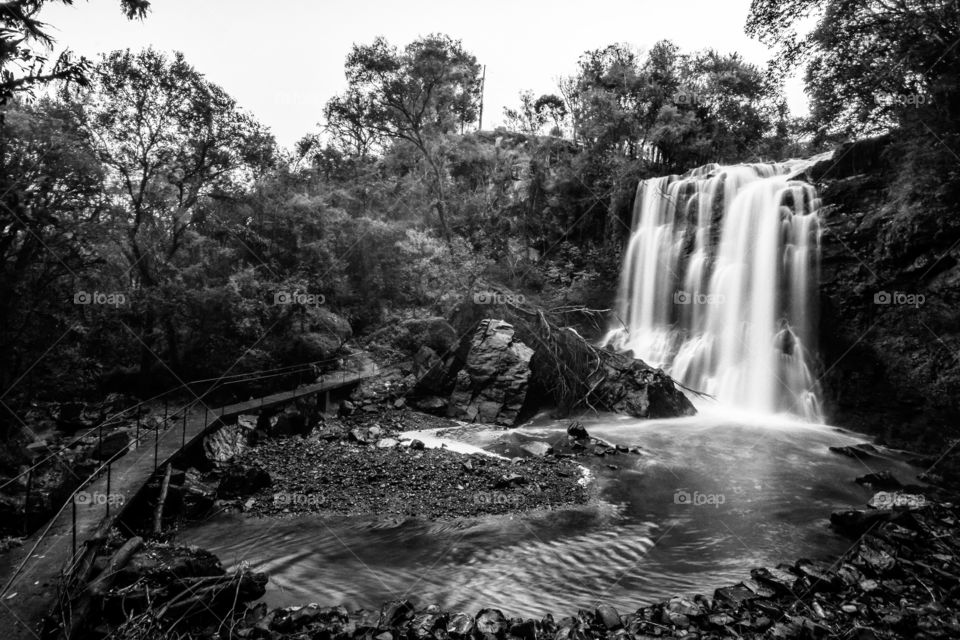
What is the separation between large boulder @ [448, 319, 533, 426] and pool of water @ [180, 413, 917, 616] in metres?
4.13

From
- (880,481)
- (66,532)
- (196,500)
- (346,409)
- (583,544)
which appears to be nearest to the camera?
(66,532)

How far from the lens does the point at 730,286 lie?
692 inches

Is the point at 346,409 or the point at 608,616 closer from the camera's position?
the point at 608,616

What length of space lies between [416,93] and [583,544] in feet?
72.4

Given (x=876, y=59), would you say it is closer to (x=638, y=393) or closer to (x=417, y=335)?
(x=638, y=393)

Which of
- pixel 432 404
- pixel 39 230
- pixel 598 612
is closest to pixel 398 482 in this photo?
pixel 598 612

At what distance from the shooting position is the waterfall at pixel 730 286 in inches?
616

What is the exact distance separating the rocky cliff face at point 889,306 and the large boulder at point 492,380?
901 cm

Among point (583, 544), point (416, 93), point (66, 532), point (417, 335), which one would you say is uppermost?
point (416, 93)

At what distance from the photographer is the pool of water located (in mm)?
6301

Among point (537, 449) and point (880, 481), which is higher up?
point (880, 481)

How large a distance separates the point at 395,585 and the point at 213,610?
2.06m

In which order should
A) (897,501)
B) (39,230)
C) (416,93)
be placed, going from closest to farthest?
(897,501) < (39,230) < (416,93)

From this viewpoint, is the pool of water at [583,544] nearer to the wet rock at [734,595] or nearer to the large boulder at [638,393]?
the wet rock at [734,595]
